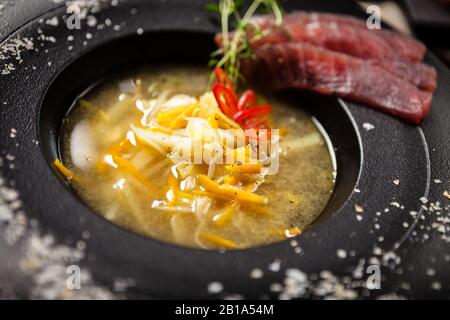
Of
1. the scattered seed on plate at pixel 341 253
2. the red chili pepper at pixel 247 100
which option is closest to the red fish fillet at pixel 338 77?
the red chili pepper at pixel 247 100

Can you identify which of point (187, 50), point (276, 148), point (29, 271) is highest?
point (187, 50)

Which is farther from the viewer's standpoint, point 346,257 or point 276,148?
point 276,148

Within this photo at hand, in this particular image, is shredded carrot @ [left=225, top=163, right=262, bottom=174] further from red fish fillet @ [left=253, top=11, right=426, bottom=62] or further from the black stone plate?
red fish fillet @ [left=253, top=11, right=426, bottom=62]

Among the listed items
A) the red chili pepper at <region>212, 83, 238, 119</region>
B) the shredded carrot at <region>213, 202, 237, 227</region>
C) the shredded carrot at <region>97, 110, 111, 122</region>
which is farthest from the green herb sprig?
the shredded carrot at <region>213, 202, 237, 227</region>

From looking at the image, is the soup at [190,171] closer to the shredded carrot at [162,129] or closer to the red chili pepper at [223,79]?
the shredded carrot at [162,129]

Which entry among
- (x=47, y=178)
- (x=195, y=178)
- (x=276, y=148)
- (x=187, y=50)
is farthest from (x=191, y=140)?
(x=187, y=50)

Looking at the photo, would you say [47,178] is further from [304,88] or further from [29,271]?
[304,88]
